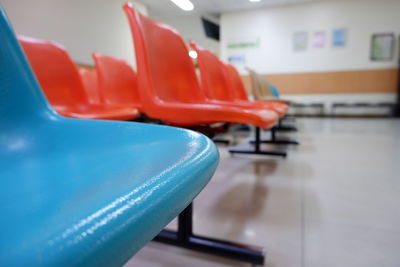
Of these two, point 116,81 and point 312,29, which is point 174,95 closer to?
point 116,81

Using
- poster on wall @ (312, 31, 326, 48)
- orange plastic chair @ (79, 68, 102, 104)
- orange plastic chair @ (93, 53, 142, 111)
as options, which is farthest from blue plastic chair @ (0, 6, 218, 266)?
poster on wall @ (312, 31, 326, 48)

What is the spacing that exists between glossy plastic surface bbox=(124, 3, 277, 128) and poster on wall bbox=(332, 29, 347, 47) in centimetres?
699

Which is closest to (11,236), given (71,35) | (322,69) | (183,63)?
(183,63)

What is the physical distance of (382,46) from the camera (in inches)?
259

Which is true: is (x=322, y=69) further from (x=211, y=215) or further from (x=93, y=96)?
(x=211, y=215)

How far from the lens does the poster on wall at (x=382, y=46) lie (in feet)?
21.4

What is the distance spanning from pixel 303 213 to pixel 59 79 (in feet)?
4.77

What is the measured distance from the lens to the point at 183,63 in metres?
1.34

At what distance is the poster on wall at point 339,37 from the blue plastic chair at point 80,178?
7777 mm

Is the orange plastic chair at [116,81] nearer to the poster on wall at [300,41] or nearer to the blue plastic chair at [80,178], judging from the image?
the blue plastic chair at [80,178]

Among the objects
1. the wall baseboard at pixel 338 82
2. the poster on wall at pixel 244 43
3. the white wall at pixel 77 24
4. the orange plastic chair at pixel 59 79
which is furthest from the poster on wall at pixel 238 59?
the orange plastic chair at pixel 59 79

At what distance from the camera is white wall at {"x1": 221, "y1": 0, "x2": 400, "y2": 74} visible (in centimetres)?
657

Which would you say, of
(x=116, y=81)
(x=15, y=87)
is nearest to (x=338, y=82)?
(x=116, y=81)

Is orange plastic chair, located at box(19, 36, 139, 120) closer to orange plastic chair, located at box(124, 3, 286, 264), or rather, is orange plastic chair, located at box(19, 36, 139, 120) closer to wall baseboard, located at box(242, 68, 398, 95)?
orange plastic chair, located at box(124, 3, 286, 264)
